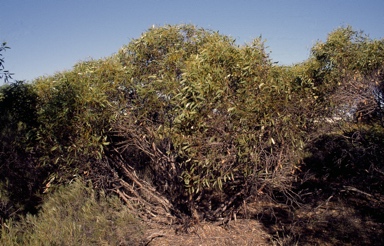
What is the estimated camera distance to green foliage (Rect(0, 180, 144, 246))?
4.87 metres

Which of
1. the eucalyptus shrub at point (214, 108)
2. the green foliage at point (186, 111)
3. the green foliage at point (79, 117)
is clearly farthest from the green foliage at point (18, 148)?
the eucalyptus shrub at point (214, 108)

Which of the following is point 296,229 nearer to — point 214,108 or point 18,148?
point 214,108

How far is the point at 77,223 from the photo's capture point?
5.32 m

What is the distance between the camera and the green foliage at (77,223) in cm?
487

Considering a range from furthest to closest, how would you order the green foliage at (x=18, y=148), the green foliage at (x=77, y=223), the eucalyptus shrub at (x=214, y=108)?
the green foliage at (x=18, y=148)
the green foliage at (x=77, y=223)
the eucalyptus shrub at (x=214, y=108)

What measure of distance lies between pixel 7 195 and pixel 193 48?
446 centimetres

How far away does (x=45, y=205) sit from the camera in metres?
5.90

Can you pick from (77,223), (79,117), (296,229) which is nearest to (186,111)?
(79,117)

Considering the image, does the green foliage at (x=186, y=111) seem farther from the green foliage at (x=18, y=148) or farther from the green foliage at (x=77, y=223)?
the green foliage at (x=77, y=223)

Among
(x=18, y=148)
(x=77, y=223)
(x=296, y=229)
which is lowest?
(x=296, y=229)

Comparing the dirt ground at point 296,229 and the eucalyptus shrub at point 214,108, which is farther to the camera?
the dirt ground at point 296,229

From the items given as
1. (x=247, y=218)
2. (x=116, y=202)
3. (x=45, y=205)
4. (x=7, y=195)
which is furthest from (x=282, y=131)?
(x=7, y=195)

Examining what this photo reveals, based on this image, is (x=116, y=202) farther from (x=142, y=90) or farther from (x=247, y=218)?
(x=247, y=218)

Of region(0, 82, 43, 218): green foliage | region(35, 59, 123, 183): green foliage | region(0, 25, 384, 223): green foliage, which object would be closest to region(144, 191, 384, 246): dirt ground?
region(0, 25, 384, 223): green foliage
